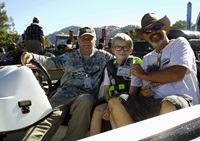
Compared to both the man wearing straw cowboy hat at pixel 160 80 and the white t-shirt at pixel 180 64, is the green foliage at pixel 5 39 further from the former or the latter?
the white t-shirt at pixel 180 64

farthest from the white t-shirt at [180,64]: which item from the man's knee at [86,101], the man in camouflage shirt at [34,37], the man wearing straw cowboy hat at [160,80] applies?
the man in camouflage shirt at [34,37]

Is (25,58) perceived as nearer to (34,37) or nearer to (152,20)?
(152,20)

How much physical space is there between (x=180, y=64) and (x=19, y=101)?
122 cm

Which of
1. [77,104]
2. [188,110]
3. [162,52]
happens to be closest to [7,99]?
[77,104]

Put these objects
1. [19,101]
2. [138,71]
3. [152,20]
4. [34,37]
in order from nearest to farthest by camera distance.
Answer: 1. [19,101]
2. [138,71]
3. [152,20]
4. [34,37]

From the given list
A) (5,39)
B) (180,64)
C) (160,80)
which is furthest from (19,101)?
(5,39)

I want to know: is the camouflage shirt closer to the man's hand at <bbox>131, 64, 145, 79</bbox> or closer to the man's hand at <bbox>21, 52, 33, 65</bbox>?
the man's hand at <bbox>21, 52, 33, 65</bbox>

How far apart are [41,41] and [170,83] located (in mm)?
5753

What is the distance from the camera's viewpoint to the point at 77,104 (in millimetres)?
2662

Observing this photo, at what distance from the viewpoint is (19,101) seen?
204cm

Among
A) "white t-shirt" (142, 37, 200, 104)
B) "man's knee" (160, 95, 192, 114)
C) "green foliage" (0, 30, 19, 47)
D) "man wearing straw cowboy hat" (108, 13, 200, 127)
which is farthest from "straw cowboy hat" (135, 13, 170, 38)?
"green foliage" (0, 30, 19, 47)

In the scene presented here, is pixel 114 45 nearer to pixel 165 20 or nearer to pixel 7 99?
pixel 165 20

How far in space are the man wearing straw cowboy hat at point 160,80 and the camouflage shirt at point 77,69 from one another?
58cm

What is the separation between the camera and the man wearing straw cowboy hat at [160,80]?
2326 mm
